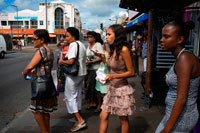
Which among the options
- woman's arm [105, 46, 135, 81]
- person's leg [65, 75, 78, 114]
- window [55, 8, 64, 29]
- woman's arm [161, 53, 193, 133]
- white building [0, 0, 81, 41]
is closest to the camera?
woman's arm [161, 53, 193, 133]

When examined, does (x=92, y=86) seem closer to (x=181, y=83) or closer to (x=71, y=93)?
(x=71, y=93)

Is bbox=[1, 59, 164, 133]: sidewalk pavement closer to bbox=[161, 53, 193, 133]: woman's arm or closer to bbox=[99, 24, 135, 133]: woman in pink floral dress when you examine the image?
bbox=[99, 24, 135, 133]: woman in pink floral dress

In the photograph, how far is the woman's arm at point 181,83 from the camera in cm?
135

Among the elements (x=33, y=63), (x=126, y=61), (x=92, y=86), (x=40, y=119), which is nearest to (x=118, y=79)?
(x=126, y=61)

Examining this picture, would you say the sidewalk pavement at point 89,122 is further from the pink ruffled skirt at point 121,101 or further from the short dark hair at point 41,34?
the short dark hair at point 41,34

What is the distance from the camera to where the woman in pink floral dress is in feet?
7.47

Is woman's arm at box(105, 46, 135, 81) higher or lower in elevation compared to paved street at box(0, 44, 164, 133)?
higher

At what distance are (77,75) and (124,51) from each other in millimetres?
1258

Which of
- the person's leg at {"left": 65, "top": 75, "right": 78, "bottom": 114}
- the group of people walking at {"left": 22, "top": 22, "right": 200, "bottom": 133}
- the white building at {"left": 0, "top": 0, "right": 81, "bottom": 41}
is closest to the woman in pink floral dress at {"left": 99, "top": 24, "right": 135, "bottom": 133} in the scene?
the group of people walking at {"left": 22, "top": 22, "right": 200, "bottom": 133}

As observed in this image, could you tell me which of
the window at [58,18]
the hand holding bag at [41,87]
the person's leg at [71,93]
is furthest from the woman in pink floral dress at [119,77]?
the window at [58,18]

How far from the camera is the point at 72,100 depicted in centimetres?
330

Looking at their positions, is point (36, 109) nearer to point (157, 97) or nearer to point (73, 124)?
point (73, 124)

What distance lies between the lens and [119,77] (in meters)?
2.26

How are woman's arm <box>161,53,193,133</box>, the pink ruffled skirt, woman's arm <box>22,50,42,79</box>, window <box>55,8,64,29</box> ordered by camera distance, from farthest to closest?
window <box>55,8,64,29</box>, woman's arm <box>22,50,42,79</box>, the pink ruffled skirt, woman's arm <box>161,53,193,133</box>
